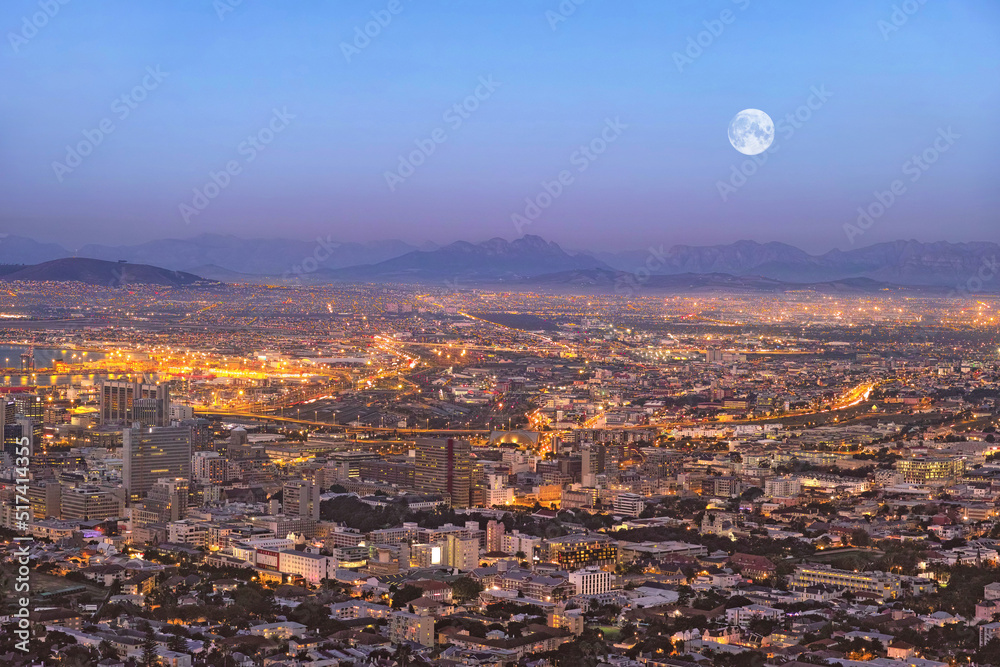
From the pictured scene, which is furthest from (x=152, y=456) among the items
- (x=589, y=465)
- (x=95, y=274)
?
(x=95, y=274)

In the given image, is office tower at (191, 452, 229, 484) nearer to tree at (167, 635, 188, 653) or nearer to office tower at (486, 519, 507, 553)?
office tower at (486, 519, 507, 553)

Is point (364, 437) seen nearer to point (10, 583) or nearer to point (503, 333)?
point (10, 583)

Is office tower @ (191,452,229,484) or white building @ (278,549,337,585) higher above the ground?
office tower @ (191,452,229,484)

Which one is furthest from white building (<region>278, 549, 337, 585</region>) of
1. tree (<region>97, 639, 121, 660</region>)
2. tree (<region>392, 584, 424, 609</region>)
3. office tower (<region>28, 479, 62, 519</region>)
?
office tower (<region>28, 479, 62, 519</region>)

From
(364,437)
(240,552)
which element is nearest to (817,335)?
(364,437)

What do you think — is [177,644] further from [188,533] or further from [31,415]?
[31,415]
